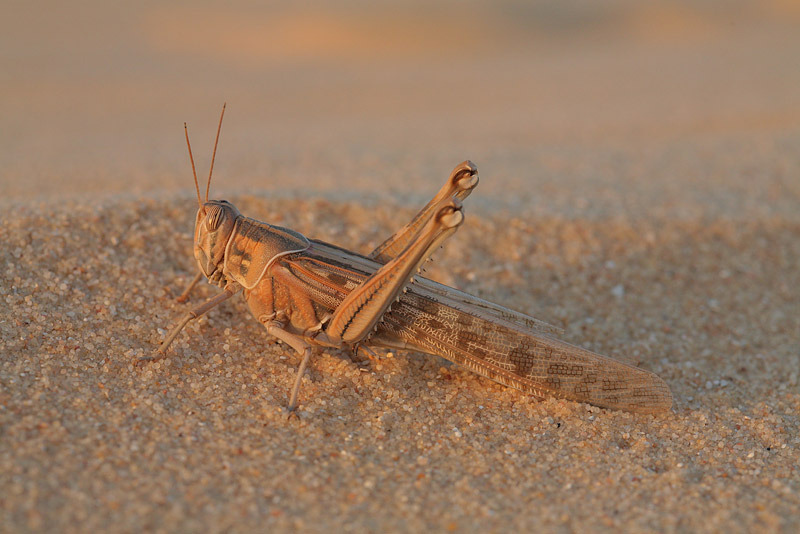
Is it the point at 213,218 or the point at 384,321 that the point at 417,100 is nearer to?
the point at 213,218

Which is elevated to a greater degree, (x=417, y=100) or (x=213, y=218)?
(x=417, y=100)

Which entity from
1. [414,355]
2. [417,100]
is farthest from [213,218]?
[417,100]

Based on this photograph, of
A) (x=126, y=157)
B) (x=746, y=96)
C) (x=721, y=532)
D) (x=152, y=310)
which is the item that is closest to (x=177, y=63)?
(x=126, y=157)

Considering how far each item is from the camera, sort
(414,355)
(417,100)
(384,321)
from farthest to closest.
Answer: (417,100) → (414,355) → (384,321)

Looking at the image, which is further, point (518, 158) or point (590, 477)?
point (518, 158)

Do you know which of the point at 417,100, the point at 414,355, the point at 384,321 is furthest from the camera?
the point at 417,100

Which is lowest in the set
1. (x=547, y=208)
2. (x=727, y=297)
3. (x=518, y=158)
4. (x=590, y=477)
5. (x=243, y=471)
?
(x=243, y=471)

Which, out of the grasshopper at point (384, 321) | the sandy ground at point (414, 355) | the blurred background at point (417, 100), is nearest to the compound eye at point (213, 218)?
the grasshopper at point (384, 321)

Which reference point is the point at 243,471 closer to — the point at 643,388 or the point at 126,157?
the point at 643,388

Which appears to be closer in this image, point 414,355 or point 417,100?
point 414,355
